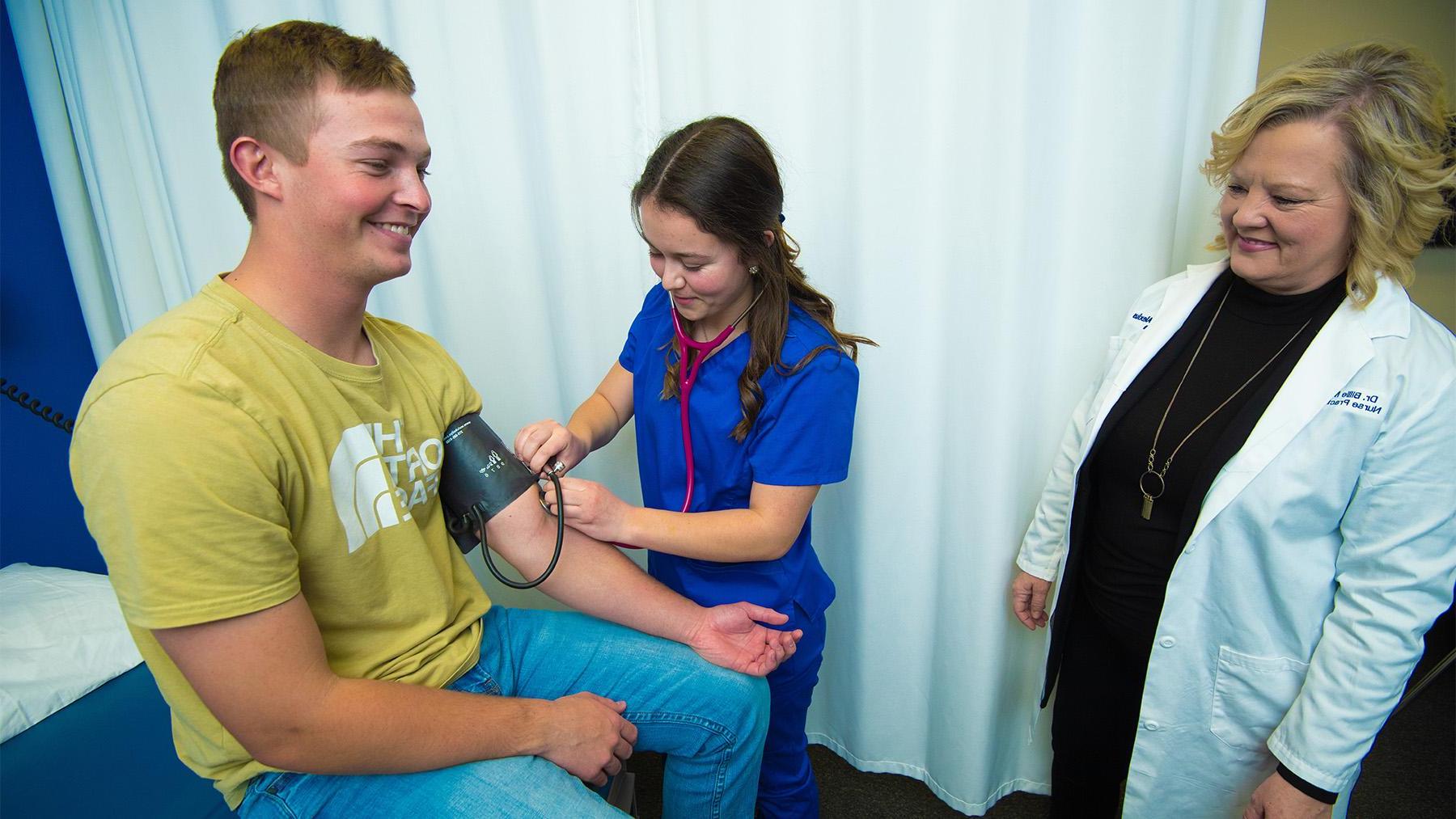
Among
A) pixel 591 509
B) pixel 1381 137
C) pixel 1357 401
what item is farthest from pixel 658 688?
pixel 1381 137

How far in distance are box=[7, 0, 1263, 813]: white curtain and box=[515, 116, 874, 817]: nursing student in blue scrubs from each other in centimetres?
36

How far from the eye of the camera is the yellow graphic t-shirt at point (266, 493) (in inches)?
29.9

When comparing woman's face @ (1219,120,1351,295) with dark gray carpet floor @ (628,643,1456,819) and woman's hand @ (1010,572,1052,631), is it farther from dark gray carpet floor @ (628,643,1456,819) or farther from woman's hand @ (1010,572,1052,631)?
dark gray carpet floor @ (628,643,1456,819)

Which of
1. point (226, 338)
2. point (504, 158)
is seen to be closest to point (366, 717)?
point (226, 338)

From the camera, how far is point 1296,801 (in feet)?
3.40

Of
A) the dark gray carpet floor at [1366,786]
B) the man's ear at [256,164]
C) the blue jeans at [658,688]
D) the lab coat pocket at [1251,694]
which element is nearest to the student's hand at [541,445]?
the blue jeans at [658,688]

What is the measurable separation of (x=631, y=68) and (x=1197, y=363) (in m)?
1.23

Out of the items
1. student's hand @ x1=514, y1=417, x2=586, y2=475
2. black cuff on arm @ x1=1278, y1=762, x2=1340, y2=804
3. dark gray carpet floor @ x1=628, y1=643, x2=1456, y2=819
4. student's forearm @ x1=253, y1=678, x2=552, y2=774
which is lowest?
dark gray carpet floor @ x1=628, y1=643, x2=1456, y2=819

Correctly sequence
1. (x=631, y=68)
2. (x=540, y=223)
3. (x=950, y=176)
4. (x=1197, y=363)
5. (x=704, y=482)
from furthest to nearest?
(x=540, y=223) → (x=631, y=68) → (x=950, y=176) → (x=704, y=482) → (x=1197, y=363)

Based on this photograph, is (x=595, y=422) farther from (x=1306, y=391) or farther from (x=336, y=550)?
(x=1306, y=391)

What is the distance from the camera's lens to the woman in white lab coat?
0.96 metres

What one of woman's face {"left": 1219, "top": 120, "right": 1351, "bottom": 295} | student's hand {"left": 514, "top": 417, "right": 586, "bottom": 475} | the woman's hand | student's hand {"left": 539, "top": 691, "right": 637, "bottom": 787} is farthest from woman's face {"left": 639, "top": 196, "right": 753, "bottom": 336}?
the woman's hand

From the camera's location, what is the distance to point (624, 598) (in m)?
1.19

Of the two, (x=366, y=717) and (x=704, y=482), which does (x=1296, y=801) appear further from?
A: (x=366, y=717)
